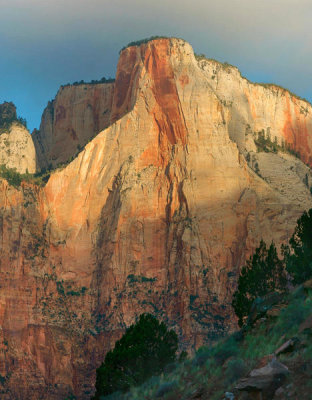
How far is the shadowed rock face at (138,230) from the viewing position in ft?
194

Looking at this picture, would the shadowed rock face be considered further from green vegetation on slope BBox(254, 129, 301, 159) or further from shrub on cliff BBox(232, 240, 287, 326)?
shrub on cliff BBox(232, 240, 287, 326)

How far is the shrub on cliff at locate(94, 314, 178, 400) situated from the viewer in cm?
3061

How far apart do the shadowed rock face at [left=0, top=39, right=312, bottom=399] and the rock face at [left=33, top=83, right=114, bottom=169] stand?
34.2 ft

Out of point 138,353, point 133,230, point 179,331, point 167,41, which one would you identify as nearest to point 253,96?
point 167,41

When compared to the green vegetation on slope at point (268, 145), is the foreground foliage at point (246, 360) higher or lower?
lower

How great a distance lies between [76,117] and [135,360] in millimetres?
54584

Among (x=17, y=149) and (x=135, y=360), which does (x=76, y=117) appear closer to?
(x=17, y=149)

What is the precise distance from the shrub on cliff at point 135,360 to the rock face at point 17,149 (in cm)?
4249

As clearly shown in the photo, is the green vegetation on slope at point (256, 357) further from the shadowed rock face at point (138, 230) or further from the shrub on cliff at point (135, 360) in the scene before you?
the shadowed rock face at point (138, 230)

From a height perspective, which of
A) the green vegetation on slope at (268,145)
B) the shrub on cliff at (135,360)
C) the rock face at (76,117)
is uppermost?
the rock face at (76,117)

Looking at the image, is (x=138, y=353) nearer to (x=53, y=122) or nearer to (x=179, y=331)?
(x=179, y=331)

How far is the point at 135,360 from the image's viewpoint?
31.6 m

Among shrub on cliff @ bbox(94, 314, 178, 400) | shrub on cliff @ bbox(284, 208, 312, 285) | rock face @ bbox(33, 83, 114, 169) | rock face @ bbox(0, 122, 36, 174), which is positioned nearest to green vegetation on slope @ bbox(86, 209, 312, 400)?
shrub on cliff @ bbox(94, 314, 178, 400)

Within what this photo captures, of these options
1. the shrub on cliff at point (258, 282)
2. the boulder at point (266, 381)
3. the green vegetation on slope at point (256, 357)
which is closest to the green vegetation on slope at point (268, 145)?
the shrub on cliff at point (258, 282)
